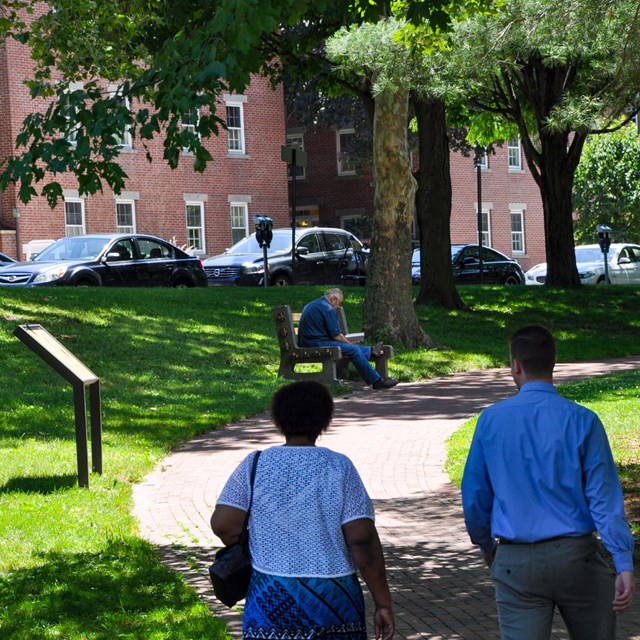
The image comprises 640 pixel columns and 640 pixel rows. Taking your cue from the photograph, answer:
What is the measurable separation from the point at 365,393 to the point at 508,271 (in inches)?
855

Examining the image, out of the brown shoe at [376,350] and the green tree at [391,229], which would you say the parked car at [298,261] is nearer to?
the green tree at [391,229]

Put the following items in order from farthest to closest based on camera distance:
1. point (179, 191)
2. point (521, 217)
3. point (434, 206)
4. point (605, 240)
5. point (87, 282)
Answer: point (521, 217) → point (179, 191) → point (605, 240) → point (87, 282) → point (434, 206)

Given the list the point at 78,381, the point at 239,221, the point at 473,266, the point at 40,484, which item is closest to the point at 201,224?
the point at 239,221

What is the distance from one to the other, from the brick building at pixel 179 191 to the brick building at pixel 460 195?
130 inches

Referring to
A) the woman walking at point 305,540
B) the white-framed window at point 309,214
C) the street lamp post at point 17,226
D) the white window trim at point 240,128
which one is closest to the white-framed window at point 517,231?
the white-framed window at point 309,214

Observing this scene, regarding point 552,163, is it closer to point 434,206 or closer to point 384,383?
point 434,206

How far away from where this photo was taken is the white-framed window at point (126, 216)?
3997 centimetres

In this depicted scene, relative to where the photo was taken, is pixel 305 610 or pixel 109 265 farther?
pixel 109 265

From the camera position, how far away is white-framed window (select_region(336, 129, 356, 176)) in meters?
47.2

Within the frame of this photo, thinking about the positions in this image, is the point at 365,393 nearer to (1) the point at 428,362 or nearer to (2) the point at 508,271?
(1) the point at 428,362

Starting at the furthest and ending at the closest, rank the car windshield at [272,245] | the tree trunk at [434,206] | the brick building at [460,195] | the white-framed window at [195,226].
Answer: the brick building at [460,195] < the white-framed window at [195,226] < the car windshield at [272,245] < the tree trunk at [434,206]

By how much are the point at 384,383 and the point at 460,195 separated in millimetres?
33144

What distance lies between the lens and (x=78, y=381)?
32.1 ft

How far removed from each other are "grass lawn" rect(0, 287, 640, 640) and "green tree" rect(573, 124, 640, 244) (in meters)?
25.2
